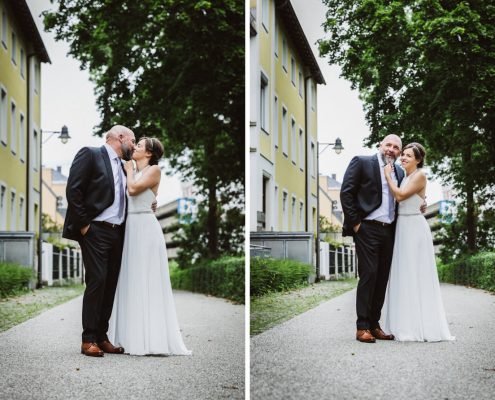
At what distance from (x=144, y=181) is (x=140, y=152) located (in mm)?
200

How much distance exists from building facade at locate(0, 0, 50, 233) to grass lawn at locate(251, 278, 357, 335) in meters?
1.52

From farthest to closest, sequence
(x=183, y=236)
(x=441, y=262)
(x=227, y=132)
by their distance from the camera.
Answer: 1. (x=227, y=132)
2. (x=183, y=236)
3. (x=441, y=262)

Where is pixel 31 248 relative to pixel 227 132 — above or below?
below

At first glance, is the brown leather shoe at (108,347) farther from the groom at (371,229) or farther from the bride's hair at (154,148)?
the groom at (371,229)

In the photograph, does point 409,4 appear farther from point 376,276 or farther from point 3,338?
point 3,338

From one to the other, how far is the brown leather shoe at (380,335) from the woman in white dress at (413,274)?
0.10 ft

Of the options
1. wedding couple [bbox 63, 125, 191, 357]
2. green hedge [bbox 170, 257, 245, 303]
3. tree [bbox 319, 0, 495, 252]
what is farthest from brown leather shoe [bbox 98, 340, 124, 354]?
tree [bbox 319, 0, 495, 252]

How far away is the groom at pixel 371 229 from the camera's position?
4328 millimetres

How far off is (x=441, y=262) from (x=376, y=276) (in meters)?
0.38

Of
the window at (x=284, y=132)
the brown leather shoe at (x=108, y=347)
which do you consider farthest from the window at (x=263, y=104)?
the brown leather shoe at (x=108, y=347)

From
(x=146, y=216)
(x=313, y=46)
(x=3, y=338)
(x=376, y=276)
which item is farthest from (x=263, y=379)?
(x=313, y=46)

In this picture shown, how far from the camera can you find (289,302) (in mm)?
4609

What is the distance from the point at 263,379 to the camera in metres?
4.41

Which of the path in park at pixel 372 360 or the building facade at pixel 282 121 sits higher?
the building facade at pixel 282 121
